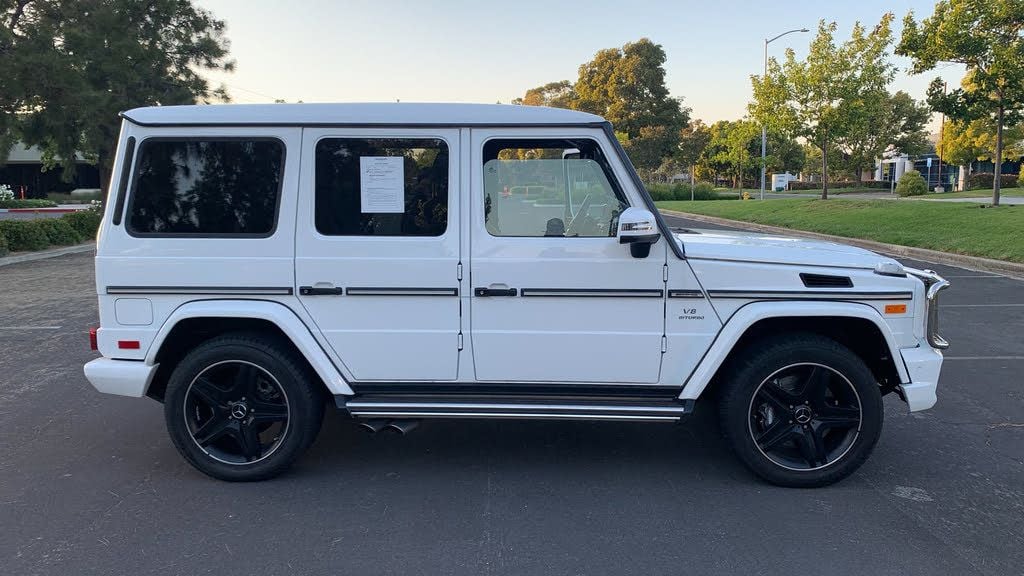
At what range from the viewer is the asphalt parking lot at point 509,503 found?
3.46m

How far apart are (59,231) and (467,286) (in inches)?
786

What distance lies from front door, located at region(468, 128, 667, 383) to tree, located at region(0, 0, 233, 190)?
15.8m

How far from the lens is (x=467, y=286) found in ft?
13.5

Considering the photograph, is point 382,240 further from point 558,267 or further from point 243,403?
point 243,403

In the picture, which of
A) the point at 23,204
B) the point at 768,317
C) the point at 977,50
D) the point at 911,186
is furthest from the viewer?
the point at 911,186

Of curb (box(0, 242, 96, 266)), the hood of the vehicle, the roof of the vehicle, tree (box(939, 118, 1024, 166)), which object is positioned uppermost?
tree (box(939, 118, 1024, 166))

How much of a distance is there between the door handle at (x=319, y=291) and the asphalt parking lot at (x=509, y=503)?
1112 mm

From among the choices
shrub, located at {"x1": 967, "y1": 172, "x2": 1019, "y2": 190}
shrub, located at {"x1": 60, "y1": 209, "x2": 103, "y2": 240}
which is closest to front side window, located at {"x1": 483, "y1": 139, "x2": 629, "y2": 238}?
shrub, located at {"x1": 60, "y1": 209, "x2": 103, "y2": 240}

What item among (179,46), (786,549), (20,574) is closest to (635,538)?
(786,549)

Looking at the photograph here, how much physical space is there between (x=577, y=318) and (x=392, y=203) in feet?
3.94

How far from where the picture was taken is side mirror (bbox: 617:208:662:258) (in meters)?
3.83

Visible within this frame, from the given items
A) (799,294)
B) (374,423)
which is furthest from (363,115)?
(799,294)

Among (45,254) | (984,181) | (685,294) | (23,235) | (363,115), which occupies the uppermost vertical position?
(984,181)

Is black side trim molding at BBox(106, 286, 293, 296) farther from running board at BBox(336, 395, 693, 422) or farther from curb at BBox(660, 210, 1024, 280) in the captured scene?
curb at BBox(660, 210, 1024, 280)
